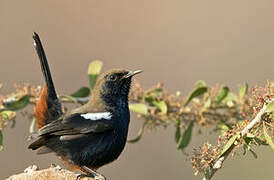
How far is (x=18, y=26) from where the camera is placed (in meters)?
13.9

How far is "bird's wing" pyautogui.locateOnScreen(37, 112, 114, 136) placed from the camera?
5648 millimetres

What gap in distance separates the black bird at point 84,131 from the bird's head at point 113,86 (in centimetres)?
8

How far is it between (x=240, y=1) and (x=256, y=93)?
11.6m

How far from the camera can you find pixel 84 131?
5.79 m

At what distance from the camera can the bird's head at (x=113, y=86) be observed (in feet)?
20.8

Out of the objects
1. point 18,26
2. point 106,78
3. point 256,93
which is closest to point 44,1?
point 18,26

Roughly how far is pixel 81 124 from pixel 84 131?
0.08m

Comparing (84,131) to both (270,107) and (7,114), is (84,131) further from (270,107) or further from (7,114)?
(270,107)

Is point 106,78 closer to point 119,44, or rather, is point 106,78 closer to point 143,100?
point 143,100

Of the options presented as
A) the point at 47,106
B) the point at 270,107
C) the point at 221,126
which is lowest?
the point at 221,126

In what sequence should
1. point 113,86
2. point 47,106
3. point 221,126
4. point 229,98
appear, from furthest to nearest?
1. point 113,86
2. point 47,106
3. point 229,98
4. point 221,126

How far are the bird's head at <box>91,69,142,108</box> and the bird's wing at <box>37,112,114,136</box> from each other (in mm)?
443

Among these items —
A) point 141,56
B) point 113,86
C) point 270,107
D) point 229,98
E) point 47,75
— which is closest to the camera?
point 270,107

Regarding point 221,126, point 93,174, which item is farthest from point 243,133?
point 93,174
